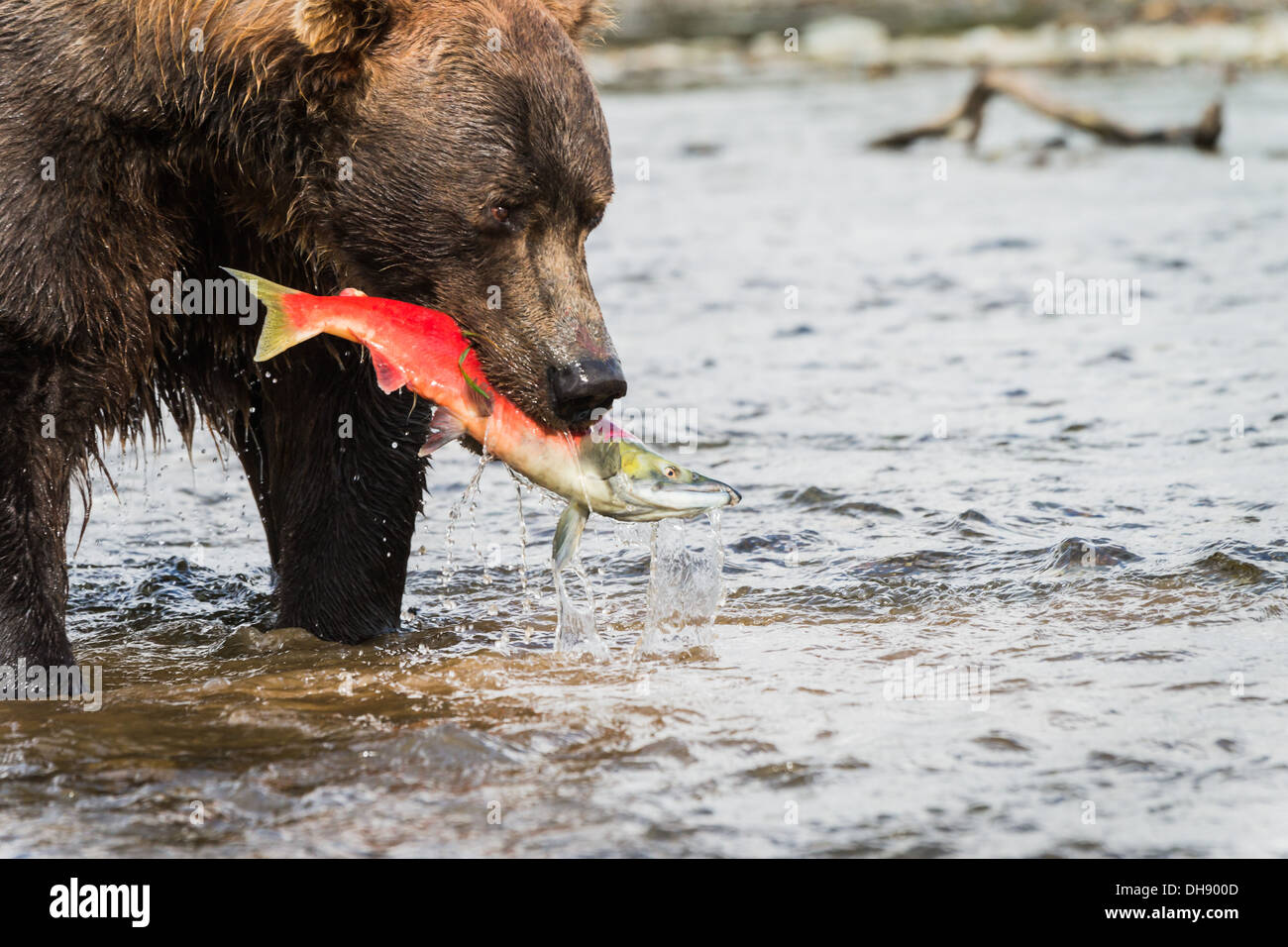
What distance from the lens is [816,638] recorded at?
Result: 489 cm

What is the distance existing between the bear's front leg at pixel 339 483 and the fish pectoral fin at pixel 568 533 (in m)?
0.64

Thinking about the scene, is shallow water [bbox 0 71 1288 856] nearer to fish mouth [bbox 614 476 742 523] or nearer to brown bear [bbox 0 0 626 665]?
fish mouth [bbox 614 476 742 523]

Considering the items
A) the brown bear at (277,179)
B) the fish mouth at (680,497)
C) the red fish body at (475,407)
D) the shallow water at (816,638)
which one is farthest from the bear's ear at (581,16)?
the shallow water at (816,638)

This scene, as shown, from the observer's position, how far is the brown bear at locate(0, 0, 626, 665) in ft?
13.3

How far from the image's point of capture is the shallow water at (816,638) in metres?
3.66

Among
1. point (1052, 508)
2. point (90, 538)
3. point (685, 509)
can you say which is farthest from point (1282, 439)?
point (90, 538)

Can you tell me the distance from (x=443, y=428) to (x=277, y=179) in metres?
0.68

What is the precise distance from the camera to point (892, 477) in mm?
6668

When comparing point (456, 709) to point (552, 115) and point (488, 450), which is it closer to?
point (488, 450)

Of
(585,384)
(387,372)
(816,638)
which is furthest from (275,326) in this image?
(816,638)

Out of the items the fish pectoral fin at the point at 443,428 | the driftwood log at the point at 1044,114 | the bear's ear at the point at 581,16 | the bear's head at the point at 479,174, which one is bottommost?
the fish pectoral fin at the point at 443,428

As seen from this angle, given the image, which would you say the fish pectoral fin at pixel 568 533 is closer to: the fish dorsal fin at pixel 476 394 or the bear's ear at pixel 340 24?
the fish dorsal fin at pixel 476 394

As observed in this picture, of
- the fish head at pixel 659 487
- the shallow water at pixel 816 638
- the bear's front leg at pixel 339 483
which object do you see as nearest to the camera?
the shallow water at pixel 816 638

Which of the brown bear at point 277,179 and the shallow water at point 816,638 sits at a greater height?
the brown bear at point 277,179
